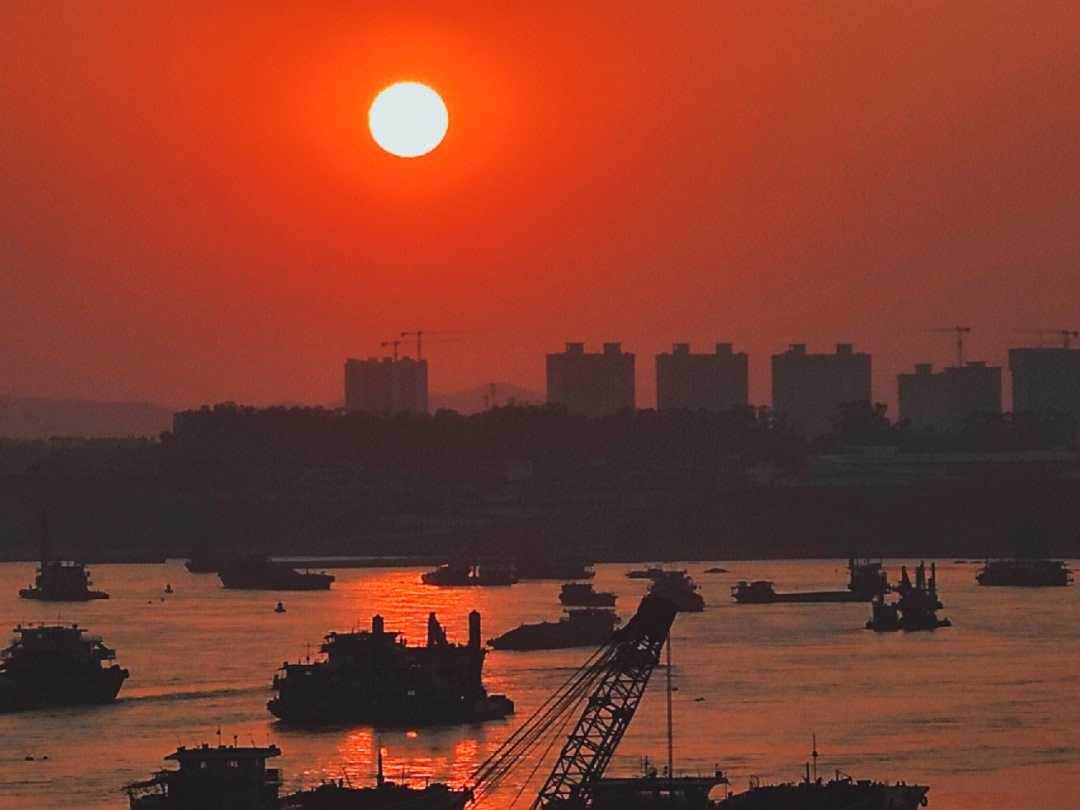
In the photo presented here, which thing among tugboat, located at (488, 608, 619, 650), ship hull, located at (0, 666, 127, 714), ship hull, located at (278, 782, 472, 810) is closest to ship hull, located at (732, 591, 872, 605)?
tugboat, located at (488, 608, 619, 650)

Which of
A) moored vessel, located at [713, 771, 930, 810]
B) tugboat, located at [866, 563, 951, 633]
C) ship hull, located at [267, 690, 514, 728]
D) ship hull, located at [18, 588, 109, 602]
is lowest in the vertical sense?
moored vessel, located at [713, 771, 930, 810]

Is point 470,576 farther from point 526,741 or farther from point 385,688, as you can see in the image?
point 526,741

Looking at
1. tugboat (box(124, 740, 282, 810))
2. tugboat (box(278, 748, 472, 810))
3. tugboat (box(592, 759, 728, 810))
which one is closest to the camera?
tugboat (box(592, 759, 728, 810))

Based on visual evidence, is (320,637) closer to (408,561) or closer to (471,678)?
(471,678)

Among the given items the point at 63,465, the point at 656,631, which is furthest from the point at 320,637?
the point at 63,465

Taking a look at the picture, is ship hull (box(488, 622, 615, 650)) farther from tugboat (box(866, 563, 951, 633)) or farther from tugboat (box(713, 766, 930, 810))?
tugboat (box(713, 766, 930, 810))

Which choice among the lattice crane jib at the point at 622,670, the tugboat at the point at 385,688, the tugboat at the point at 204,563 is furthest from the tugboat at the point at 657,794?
the tugboat at the point at 204,563

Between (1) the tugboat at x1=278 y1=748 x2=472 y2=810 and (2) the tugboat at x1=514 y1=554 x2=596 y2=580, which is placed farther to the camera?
(2) the tugboat at x1=514 y1=554 x2=596 y2=580

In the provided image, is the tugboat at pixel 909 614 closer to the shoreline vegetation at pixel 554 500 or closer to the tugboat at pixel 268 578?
the tugboat at pixel 268 578
